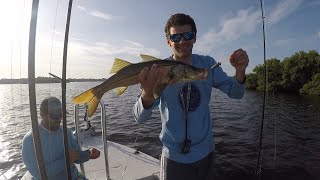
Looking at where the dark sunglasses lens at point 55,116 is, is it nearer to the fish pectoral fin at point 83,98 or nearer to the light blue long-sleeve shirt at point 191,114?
the light blue long-sleeve shirt at point 191,114

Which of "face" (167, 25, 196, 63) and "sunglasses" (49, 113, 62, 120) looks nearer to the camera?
"face" (167, 25, 196, 63)

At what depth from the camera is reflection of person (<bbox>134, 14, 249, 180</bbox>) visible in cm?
352

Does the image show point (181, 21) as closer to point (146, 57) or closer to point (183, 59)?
point (183, 59)

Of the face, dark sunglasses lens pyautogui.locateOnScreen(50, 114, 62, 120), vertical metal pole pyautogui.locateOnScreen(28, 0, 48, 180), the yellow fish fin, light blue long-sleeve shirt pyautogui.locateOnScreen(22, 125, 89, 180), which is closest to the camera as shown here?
vertical metal pole pyautogui.locateOnScreen(28, 0, 48, 180)

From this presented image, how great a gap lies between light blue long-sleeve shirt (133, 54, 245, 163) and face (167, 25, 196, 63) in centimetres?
37

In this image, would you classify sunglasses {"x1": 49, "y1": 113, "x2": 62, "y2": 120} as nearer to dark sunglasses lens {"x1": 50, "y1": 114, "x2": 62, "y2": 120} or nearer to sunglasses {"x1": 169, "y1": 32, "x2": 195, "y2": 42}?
dark sunglasses lens {"x1": 50, "y1": 114, "x2": 62, "y2": 120}

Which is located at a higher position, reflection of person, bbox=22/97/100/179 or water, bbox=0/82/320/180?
reflection of person, bbox=22/97/100/179

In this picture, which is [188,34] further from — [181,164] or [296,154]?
[296,154]

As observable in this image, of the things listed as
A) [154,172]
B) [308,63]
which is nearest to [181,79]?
[154,172]

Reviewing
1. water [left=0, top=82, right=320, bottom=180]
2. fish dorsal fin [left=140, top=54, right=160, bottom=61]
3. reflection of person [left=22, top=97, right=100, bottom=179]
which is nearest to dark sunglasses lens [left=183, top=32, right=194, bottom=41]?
fish dorsal fin [left=140, top=54, right=160, bottom=61]

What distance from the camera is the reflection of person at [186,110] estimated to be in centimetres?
352

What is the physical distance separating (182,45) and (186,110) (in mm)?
797

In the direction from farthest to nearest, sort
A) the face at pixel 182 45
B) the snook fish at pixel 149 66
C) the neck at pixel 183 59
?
the neck at pixel 183 59 < the face at pixel 182 45 < the snook fish at pixel 149 66

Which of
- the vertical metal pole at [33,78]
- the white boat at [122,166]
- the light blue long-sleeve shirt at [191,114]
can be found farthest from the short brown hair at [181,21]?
the white boat at [122,166]
